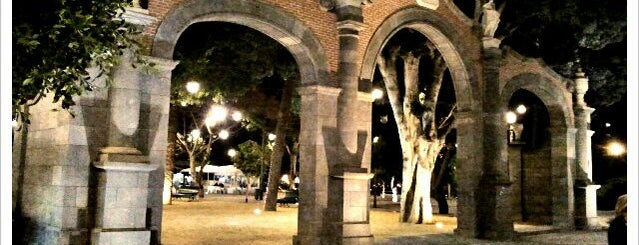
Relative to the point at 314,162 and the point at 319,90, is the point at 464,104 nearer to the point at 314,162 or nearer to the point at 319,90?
the point at 319,90

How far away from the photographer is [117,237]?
927cm

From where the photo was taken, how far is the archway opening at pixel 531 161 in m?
19.9

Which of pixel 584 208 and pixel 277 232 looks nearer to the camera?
pixel 277 232

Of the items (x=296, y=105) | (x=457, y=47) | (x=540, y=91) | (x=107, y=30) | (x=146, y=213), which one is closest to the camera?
(x=107, y=30)

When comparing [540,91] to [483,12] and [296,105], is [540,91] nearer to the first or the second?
[483,12]

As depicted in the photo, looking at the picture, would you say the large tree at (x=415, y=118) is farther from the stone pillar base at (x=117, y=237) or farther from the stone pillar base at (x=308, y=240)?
the stone pillar base at (x=117, y=237)

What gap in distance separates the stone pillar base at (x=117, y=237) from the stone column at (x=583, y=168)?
14.7 m

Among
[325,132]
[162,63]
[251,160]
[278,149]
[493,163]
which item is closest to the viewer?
[162,63]

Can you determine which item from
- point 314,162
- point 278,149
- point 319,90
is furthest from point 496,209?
point 278,149

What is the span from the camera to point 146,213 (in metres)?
10.0

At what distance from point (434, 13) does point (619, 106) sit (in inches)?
719

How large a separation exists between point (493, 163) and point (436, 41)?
11.5 ft

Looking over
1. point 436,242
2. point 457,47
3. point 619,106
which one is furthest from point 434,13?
point 619,106

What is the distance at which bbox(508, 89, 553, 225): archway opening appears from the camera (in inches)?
784
